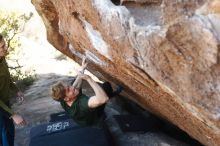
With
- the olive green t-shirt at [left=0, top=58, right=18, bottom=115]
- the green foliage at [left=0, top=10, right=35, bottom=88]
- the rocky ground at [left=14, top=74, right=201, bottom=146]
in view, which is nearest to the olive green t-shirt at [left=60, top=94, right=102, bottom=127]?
the olive green t-shirt at [left=0, top=58, right=18, bottom=115]

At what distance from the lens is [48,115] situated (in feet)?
36.2

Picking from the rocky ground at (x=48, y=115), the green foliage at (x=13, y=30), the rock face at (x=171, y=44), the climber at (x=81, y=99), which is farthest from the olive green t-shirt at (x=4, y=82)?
the green foliage at (x=13, y=30)

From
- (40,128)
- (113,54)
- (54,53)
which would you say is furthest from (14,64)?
(113,54)

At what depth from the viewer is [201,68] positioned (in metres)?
4.78

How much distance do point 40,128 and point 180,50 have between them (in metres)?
5.15

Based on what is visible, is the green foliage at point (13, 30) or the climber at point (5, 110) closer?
the climber at point (5, 110)

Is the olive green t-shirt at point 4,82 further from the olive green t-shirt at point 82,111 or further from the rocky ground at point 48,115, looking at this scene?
the rocky ground at point 48,115

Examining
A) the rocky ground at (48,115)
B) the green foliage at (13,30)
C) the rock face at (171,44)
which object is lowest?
the rocky ground at (48,115)

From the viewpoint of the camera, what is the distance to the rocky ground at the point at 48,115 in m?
8.76

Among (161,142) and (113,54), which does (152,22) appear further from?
(161,142)

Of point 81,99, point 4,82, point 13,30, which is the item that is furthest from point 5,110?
point 13,30

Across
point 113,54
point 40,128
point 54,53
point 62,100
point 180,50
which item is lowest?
point 54,53

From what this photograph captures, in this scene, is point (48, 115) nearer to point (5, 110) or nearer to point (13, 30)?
point (5, 110)

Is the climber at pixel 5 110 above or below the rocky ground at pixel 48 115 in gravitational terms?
above
